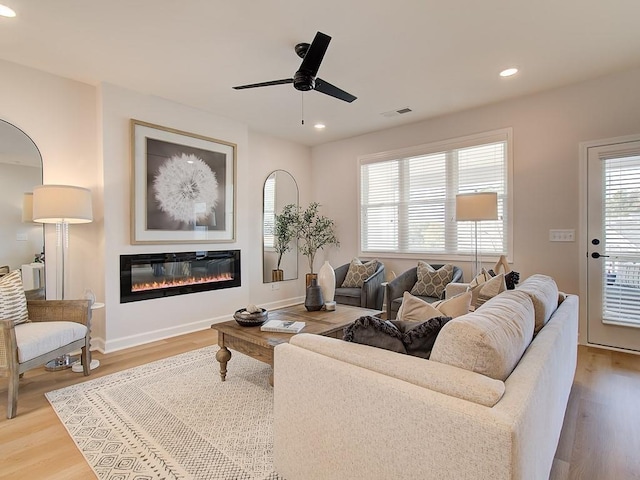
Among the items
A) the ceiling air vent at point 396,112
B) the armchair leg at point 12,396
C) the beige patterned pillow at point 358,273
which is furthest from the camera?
the beige patterned pillow at point 358,273

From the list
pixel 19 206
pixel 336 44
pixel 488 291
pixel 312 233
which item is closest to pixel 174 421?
pixel 488 291

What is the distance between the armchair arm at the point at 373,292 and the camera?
4328 millimetres

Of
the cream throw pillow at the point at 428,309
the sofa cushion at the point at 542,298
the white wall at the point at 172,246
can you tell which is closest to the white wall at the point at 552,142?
the sofa cushion at the point at 542,298

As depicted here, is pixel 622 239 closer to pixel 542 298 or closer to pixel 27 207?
pixel 542 298

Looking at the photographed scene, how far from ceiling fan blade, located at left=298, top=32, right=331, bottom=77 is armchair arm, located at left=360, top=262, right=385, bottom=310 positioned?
2.65m

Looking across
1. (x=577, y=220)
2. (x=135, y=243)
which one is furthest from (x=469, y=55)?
(x=135, y=243)

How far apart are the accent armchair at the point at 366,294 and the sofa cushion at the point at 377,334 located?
9.48ft

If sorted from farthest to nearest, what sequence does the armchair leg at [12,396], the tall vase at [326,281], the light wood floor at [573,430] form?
the tall vase at [326,281]
the armchair leg at [12,396]
the light wood floor at [573,430]

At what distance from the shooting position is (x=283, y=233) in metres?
5.52

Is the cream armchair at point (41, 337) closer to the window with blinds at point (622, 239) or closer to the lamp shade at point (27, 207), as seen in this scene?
the lamp shade at point (27, 207)

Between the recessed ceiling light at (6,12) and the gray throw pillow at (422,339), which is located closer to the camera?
the gray throw pillow at (422,339)

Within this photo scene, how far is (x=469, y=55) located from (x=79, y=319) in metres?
4.07

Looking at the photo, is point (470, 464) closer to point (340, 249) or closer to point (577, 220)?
point (577, 220)

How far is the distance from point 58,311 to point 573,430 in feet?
12.8
